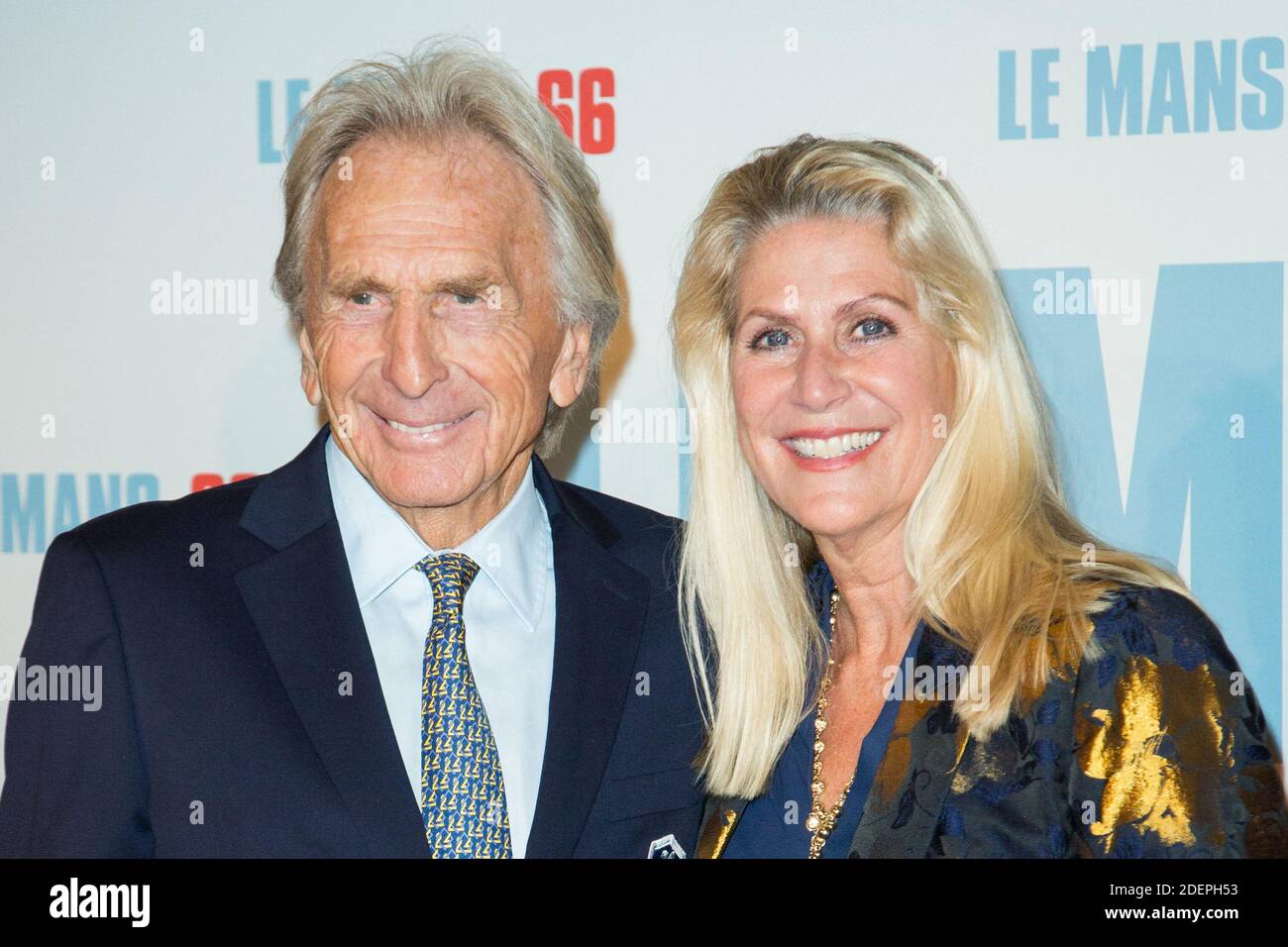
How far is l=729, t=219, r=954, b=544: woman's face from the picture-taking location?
1.86m

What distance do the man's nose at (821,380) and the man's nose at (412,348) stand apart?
1.73ft

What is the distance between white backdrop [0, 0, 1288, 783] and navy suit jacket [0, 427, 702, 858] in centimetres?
105

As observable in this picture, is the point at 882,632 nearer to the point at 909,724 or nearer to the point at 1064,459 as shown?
the point at 909,724

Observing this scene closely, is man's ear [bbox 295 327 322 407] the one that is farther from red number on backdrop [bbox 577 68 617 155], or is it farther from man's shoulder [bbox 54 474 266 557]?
red number on backdrop [bbox 577 68 617 155]

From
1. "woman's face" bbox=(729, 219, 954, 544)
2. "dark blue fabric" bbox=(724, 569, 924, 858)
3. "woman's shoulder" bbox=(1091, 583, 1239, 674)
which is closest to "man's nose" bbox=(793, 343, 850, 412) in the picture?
"woman's face" bbox=(729, 219, 954, 544)

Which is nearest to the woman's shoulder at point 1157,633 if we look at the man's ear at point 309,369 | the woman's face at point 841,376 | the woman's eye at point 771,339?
the woman's face at point 841,376

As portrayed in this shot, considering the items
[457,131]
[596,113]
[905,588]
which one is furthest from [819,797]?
[596,113]

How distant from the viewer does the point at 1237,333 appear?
2555 mm

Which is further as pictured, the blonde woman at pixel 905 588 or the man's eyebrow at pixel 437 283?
the man's eyebrow at pixel 437 283

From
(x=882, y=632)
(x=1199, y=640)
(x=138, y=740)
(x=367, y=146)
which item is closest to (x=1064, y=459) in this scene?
(x=882, y=632)

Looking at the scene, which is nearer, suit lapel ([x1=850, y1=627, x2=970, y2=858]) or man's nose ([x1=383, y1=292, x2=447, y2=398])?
suit lapel ([x1=850, y1=627, x2=970, y2=858])

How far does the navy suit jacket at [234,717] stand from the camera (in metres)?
1.65

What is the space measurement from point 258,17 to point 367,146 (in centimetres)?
119

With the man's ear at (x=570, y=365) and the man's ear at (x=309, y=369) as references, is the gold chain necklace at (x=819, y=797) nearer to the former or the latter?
the man's ear at (x=570, y=365)
